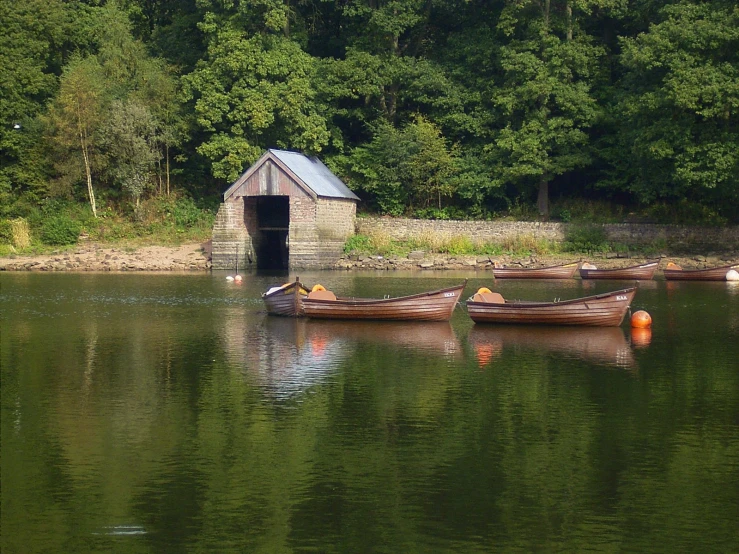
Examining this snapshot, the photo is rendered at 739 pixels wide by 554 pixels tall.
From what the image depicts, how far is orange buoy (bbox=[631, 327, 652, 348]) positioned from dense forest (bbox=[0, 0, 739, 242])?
24.8 meters

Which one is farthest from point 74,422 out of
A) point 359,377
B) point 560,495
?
point 560,495

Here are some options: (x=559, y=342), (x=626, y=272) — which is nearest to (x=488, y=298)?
(x=559, y=342)

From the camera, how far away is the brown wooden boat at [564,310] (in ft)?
92.9

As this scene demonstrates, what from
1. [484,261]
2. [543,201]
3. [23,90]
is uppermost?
[23,90]

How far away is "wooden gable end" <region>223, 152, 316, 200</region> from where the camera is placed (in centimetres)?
5241

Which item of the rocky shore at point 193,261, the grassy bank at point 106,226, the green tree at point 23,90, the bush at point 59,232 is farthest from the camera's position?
the green tree at point 23,90

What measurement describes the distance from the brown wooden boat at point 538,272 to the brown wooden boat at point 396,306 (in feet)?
54.5

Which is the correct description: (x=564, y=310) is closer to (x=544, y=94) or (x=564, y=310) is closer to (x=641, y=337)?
(x=641, y=337)

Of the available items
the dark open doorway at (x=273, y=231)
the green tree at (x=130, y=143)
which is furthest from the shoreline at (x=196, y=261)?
the green tree at (x=130, y=143)

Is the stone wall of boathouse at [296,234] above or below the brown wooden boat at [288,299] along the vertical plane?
above

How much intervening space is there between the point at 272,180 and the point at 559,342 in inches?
1150

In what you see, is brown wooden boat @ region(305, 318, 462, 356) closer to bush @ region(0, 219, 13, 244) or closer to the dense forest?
the dense forest

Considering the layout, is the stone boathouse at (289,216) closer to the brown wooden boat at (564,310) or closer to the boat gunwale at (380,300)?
the boat gunwale at (380,300)

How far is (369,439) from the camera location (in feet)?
52.7
